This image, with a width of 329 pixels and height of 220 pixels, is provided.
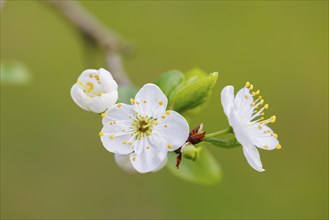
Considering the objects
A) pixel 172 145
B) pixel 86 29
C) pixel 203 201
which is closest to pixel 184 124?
pixel 172 145

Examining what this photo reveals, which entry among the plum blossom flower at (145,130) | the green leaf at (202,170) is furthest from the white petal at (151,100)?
the green leaf at (202,170)

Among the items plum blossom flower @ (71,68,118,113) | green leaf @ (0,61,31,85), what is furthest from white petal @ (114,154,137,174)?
green leaf @ (0,61,31,85)

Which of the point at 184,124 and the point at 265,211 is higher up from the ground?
the point at 265,211

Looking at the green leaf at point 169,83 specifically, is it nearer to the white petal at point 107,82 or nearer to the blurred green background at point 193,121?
the white petal at point 107,82

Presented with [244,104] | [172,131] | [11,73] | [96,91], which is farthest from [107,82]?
[11,73]

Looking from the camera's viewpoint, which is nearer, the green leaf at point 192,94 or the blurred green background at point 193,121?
the green leaf at point 192,94

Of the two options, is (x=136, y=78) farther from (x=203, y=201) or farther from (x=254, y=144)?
(x=254, y=144)
